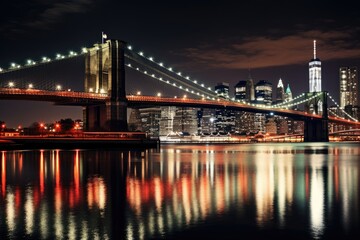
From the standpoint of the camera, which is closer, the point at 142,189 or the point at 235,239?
the point at 235,239

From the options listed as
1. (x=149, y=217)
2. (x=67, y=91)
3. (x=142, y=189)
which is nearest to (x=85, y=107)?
(x=67, y=91)

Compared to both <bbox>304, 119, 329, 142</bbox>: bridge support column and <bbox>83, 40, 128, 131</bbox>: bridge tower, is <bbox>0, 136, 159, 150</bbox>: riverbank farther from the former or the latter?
<bbox>304, 119, 329, 142</bbox>: bridge support column

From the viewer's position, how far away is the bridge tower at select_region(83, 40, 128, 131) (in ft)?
196

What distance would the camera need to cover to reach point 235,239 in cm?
963

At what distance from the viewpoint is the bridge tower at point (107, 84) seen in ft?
196

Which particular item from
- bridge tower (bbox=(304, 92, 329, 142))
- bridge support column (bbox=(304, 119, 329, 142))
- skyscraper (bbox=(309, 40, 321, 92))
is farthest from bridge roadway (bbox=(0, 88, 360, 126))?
skyscraper (bbox=(309, 40, 321, 92))

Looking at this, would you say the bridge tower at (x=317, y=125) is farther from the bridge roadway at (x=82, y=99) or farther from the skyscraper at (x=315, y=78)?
the bridge roadway at (x=82, y=99)

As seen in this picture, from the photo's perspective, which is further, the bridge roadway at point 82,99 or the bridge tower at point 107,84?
the bridge tower at point 107,84

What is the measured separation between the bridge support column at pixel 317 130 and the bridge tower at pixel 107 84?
5548 cm

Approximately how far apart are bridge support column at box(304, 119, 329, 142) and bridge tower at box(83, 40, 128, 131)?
5548 cm

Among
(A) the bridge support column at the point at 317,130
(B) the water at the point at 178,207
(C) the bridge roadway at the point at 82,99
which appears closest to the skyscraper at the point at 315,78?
(A) the bridge support column at the point at 317,130

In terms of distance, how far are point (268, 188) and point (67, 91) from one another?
43.5m

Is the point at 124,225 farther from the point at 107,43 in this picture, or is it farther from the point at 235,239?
the point at 107,43

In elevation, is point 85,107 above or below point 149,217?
above
